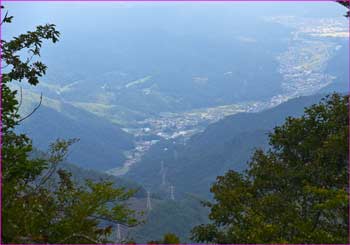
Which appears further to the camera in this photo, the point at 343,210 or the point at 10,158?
the point at 343,210

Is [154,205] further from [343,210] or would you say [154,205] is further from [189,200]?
[343,210]

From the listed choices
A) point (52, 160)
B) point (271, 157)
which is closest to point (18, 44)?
point (52, 160)

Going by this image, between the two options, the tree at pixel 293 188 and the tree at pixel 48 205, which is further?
the tree at pixel 293 188

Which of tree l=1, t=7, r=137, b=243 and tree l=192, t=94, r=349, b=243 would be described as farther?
tree l=192, t=94, r=349, b=243

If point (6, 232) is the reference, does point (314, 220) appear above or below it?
above

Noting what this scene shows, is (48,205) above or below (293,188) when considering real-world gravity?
below

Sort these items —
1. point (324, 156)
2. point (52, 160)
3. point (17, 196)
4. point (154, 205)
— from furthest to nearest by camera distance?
point (154, 205) < point (324, 156) < point (52, 160) < point (17, 196)

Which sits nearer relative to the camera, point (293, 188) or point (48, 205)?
Result: point (48, 205)

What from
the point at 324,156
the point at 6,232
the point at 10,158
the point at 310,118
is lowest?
the point at 6,232
